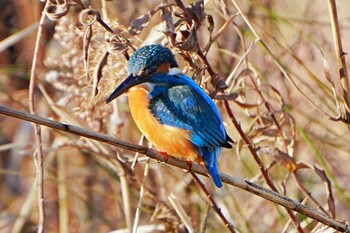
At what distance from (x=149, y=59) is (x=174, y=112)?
0.17 m

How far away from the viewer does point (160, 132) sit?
2.30 metres

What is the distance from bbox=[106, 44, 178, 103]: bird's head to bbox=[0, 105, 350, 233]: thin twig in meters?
0.21

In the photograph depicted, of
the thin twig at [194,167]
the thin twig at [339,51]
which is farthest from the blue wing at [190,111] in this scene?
the thin twig at [339,51]

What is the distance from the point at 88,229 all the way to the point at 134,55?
6.24 ft

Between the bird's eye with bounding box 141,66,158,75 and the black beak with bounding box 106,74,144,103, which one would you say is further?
the bird's eye with bounding box 141,66,158,75

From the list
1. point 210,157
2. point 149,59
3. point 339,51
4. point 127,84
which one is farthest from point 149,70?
point 339,51

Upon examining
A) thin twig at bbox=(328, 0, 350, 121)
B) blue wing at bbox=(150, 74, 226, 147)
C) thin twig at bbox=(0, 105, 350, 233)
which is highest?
thin twig at bbox=(328, 0, 350, 121)

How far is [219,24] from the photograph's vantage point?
12.7 feet

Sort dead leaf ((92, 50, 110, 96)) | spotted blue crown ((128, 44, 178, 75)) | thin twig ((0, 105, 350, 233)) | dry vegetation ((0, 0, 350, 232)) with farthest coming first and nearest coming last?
dry vegetation ((0, 0, 350, 232)), spotted blue crown ((128, 44, 178, 75)), dead leaf ((92, 50, 110, 96)), thin twig ((0, 105, 350, 233))

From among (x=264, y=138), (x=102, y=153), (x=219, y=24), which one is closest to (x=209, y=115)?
(x=264, y=138)

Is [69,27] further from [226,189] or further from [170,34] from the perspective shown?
[226,189]

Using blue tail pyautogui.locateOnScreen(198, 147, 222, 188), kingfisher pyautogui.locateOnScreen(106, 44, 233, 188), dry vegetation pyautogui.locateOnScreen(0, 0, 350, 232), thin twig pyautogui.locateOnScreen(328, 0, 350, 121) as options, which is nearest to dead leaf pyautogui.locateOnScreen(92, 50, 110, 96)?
dry vegetation pyautogui.locateOnScreen(0, 0, 350, 232)

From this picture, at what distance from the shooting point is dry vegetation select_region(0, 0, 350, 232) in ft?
7.61

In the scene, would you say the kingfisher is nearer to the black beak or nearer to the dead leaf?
the black beak
